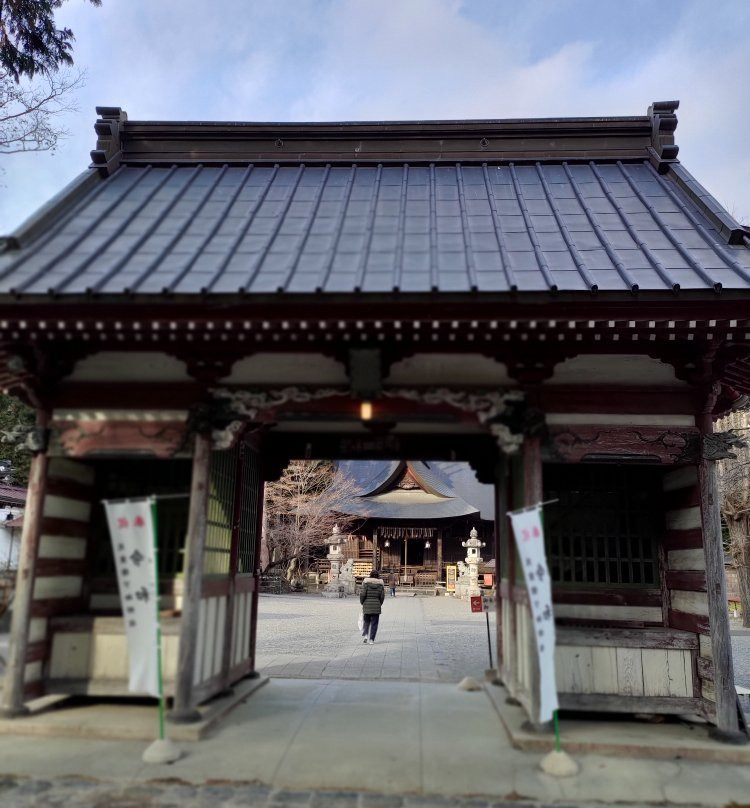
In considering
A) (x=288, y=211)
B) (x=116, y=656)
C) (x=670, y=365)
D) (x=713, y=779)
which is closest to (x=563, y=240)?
(x=670, y=365)

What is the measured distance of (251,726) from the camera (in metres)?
6.16

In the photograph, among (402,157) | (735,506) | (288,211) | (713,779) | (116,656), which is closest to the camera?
(713,779)

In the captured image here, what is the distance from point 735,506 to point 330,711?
17.4 meters

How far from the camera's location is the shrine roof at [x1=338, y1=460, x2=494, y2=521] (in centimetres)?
3434

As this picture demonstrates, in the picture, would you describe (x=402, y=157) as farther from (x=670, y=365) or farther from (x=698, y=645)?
(x=698, y=645)

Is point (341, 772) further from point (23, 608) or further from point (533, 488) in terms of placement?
point (23, 608)

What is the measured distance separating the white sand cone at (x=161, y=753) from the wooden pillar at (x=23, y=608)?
1755 mm

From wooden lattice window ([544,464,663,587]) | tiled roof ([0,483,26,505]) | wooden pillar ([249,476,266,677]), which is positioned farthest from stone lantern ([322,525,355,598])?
wooden lattice window ([544,464,663,587])

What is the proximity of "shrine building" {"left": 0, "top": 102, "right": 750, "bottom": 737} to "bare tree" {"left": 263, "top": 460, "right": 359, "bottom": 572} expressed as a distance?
71.9ft

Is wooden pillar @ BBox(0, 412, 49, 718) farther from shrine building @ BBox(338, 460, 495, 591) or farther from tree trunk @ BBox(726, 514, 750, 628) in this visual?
shrine building @ BBox(338, 460, 495, 591)

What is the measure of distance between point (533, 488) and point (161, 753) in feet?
13.7

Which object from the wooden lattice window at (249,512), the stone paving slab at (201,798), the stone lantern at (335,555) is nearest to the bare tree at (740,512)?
the wooden lattice window at (249,512)

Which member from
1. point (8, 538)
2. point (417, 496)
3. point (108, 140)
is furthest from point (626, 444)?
point (417, 496)

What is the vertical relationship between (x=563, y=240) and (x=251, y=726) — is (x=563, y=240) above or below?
above
